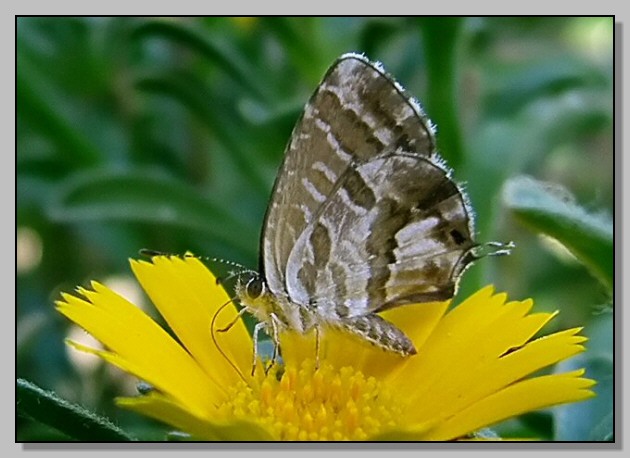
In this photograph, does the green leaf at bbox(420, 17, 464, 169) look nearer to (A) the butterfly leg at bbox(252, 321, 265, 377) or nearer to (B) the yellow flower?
(B) the yellow flower

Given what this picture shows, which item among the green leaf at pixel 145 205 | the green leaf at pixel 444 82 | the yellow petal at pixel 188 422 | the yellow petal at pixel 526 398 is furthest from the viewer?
the green leaf at pixel 145 205

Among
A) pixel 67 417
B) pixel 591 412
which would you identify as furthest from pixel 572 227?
pixel 67 417

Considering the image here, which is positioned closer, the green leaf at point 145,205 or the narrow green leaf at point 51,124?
the green leaf at point 145,205

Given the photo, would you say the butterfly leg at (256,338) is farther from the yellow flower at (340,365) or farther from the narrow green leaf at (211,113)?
the narrow green leaf at (211,113)

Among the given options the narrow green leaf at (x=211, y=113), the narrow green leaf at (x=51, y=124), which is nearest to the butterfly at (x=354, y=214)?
the narrow green leaf at (x=211, y=113)

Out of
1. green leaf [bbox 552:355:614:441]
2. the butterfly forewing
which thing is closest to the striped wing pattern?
the butterfly forewing

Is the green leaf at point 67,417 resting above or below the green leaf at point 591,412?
below
